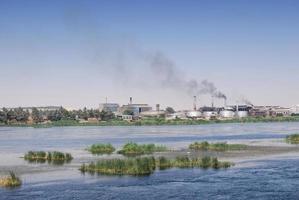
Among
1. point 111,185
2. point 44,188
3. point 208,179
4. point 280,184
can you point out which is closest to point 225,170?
point 208,179

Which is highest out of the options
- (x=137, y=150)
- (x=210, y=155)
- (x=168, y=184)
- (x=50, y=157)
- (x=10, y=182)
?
(x=137, y=150)

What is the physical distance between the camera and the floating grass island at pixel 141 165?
44.9 metres

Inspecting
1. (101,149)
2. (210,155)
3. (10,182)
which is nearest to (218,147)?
(210,155)

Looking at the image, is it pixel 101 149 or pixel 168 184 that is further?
pixel 101 149

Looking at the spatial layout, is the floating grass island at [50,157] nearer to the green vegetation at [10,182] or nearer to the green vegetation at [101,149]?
the green vegetation at [101,149]

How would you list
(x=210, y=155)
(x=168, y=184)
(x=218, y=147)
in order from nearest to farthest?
(x=168, y=184)
(x=210, y=155)
(x=218, y=147)

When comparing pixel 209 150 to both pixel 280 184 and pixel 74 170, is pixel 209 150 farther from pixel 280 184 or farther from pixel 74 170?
pixel 280 184

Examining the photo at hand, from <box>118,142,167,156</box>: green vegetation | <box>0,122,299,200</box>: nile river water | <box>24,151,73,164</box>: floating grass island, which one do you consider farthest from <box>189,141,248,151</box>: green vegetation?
<box>24,151,73,164</box>: floating grass island

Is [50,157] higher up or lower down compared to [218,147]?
lower down

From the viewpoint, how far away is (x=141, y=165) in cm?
4566

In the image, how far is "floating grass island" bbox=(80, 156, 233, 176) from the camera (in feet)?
147

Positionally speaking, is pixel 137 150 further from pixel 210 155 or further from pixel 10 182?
pixel 10 182

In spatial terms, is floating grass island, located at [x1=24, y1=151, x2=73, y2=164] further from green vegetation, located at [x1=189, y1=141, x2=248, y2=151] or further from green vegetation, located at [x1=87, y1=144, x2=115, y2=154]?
green vegetation, located at [x1=189, y1=141, x2=248, y2=151]

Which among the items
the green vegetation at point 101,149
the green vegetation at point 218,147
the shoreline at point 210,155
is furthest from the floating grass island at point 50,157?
the green vegetation at point 218,147
